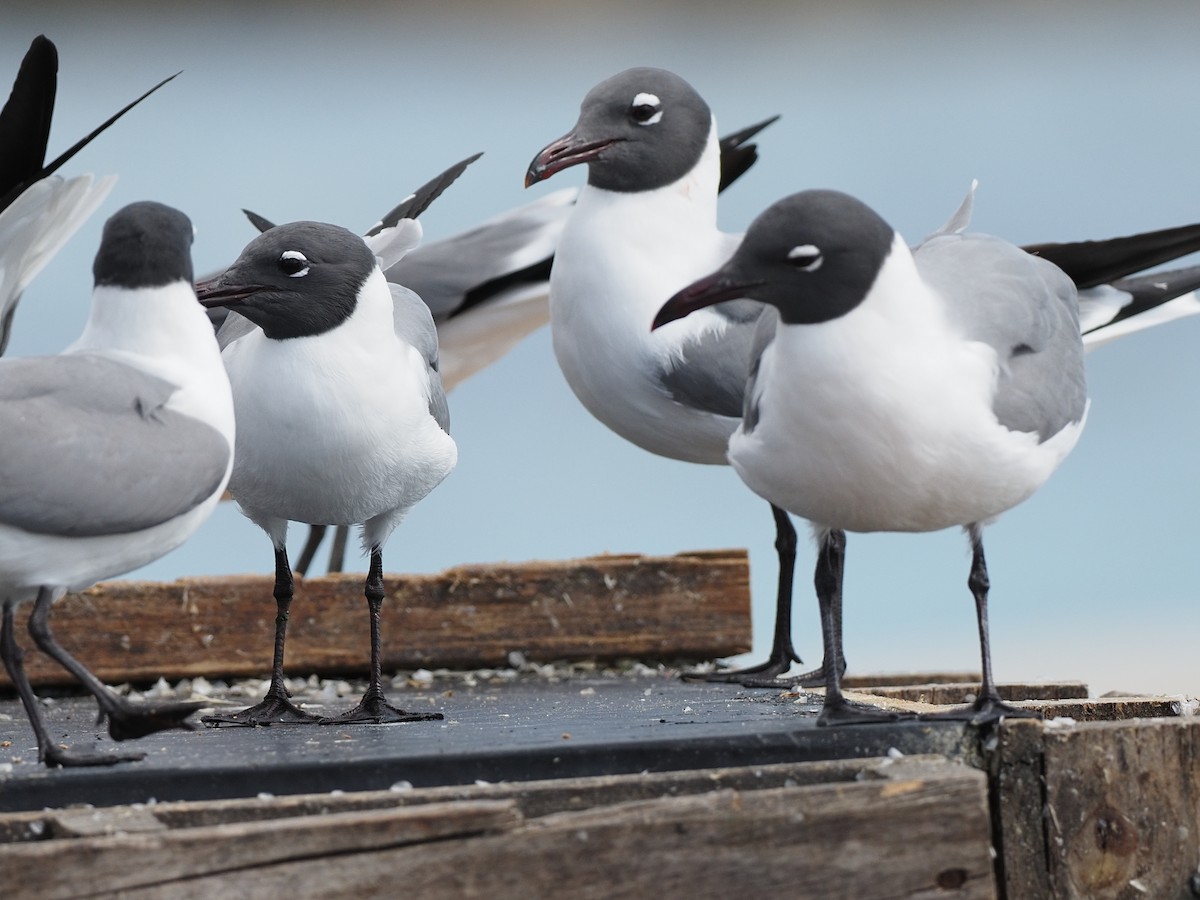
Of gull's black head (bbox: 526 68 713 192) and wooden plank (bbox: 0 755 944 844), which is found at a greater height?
gull's black head (bbox: 526 68 713 192)

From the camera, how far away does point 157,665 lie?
4.32 meters

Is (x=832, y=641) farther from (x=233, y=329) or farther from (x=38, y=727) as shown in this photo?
(x=233, y=329)

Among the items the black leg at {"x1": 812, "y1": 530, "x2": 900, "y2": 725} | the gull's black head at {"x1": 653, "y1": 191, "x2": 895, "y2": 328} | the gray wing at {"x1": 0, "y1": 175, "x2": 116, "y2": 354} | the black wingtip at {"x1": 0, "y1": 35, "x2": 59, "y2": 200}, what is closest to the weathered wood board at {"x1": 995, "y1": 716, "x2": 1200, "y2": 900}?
the black leg at {"x1": 812, "y1": 530, "x2": 900, "y2": 725}

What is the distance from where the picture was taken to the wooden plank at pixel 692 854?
198 cm

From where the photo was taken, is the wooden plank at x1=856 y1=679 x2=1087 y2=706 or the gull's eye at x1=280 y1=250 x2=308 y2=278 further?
the wooden plank at x1=856 y1=679 x2=1087 y2=706

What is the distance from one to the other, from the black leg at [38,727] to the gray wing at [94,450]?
0.22 metres

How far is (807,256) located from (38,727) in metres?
1.35

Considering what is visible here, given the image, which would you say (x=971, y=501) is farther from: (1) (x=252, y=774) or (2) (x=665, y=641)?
(2) (x=665, y=641)

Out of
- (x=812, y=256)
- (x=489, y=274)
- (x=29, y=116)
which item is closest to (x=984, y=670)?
(x=812, y=256)

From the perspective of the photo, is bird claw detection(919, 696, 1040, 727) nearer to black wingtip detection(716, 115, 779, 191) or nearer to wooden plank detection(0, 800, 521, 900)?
wooden plank detection(0, 800, 521, 900)

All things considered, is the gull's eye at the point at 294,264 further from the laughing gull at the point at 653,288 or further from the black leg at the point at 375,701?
the laughing gull at the point at 653,288

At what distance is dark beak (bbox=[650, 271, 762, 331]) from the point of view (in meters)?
2.47

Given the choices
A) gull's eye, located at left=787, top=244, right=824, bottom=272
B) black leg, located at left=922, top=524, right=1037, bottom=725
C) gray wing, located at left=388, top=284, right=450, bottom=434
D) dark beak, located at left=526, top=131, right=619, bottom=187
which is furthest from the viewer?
dark beak, located at left=526, top=131, right=619, bottom=187

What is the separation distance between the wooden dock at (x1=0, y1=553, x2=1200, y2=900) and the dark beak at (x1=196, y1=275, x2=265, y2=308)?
79 centimetres
